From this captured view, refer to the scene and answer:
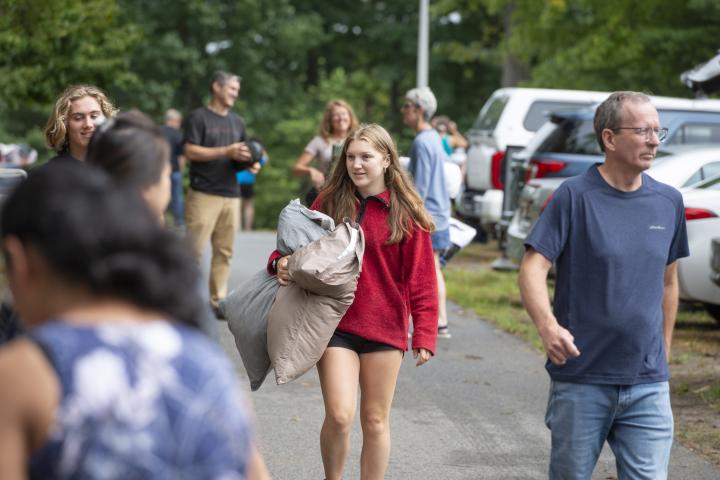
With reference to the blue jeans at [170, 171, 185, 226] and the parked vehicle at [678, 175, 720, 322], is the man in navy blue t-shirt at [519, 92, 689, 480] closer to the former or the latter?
the parked vehicle at [678, 175, 720, 322]

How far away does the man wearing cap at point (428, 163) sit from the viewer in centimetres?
945

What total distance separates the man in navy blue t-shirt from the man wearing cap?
4.99 m

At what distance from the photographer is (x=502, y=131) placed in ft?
56.9

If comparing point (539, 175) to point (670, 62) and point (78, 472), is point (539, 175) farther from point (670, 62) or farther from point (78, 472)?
point (78, 472)

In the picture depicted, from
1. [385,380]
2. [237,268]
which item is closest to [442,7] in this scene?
[237,268]

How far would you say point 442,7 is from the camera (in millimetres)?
29703

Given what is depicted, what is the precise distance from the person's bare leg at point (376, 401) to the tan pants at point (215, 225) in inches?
216

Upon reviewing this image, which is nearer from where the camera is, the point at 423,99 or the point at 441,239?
the point at 423,99

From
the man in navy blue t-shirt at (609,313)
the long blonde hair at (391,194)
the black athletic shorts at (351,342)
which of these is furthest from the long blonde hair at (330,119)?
the man in navy blue t-shirt at (609,313)

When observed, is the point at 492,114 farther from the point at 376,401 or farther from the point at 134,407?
the point at 134,407

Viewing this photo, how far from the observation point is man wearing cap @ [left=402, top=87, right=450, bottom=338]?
9453mm

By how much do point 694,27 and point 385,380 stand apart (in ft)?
59.5

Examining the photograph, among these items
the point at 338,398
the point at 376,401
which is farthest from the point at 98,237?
the point at 376,401

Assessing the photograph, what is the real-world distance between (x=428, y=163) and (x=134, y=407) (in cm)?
765
